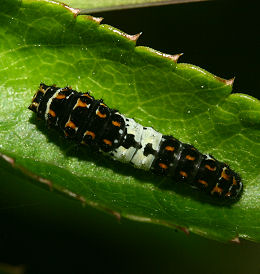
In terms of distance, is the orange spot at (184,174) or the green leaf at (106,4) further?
the orange spot at (184,174)

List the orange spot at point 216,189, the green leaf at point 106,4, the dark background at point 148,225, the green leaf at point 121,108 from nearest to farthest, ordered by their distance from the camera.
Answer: the green leaf at point 121,108, the green leaf at point 106,4, the orange spot at point 216,189, the dark background at point 148,225

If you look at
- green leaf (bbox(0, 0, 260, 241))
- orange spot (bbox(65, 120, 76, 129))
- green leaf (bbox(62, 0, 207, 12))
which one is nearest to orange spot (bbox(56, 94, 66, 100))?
green leaf (bbox(0, 0, 260, 241))

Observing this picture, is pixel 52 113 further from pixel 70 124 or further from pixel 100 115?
pixel 100 115

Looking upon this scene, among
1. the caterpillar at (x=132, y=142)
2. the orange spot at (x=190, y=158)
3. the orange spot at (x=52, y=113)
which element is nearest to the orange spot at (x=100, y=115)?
the caterpillar at (x=132, y=142)

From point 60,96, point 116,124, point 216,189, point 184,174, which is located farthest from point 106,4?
point 216,189

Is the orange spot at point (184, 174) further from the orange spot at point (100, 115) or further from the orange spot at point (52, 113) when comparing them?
the orange spot at point (52, 113)

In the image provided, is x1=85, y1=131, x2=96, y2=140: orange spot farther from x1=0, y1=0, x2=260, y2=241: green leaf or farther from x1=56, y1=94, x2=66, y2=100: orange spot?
x1=56, y1=94, x2=66, y2=100: orange spot
